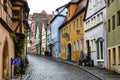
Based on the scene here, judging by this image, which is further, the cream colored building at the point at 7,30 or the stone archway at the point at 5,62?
the stone archway at the point at 5,62

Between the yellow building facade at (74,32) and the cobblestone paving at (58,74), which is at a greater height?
the yellow building facade at (74,32)

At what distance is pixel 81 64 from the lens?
44656 mm

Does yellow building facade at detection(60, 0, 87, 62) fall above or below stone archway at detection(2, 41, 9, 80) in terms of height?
above

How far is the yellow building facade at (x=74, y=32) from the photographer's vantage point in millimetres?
50938

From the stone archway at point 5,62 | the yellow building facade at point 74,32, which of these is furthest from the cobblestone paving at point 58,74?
the yellow building facade at point 74,32

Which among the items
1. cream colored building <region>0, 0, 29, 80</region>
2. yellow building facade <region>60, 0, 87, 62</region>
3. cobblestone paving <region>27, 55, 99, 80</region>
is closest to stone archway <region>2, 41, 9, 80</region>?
cream colored building <region>0, 0, 29, 80</region>

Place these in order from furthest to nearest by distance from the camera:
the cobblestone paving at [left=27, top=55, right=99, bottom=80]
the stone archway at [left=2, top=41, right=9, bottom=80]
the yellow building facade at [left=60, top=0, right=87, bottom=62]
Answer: the yellow building facade at [left=60, top=0, right=87, bottom=62] → the cobblestone paving at [left=27, top=55, right=99, bottom=80] → the stone archway at [left=2, top=41, right=9, bottom=80]

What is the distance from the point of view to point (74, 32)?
56.6m

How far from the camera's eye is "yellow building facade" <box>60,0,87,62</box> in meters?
50.9

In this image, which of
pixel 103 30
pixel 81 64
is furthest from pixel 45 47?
pixel 103 30

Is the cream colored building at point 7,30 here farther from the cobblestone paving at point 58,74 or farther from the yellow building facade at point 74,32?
the yellow building facade at point 74,32

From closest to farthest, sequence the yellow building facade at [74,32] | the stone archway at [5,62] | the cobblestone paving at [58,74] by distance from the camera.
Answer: the stone archway at [5,62] < the cobblestone paving at [58,74] < the yellow building facade at [74,32]

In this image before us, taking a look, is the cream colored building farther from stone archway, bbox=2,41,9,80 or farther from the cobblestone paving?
the cobblestone paving

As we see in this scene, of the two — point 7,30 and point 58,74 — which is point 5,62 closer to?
point 7,30
